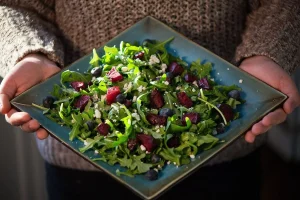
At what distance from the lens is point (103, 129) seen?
85 centimetres

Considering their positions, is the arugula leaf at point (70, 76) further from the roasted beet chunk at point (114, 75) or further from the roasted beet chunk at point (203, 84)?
the roasted beet chunk at point (203, 84)

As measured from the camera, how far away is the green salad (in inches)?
32.1

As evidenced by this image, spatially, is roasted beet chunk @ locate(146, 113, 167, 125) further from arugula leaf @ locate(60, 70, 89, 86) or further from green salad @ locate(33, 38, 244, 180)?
arugula leaf @ locate(60, 70, 89, 86)

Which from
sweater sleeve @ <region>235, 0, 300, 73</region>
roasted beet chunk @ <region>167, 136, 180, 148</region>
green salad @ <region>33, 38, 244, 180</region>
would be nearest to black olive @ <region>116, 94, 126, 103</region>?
green salad @ <region>33, 38, 244, 180</region>

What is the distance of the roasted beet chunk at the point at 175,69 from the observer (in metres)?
0.94

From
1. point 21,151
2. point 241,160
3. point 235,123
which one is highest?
point 235,123

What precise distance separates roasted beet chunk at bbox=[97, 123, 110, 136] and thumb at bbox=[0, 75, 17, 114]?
0.13 m

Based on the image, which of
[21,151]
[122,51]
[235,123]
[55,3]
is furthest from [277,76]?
[21,151]

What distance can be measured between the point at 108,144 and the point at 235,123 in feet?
0.60

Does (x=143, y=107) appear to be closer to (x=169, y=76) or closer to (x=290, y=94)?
(x=169, y=76)

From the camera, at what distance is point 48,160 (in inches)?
40.9

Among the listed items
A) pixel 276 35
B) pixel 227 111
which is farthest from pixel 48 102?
pixel 276 35

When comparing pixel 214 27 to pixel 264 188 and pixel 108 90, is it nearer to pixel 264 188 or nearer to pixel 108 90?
pixel 108 90

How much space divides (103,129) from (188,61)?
0.66 feet
